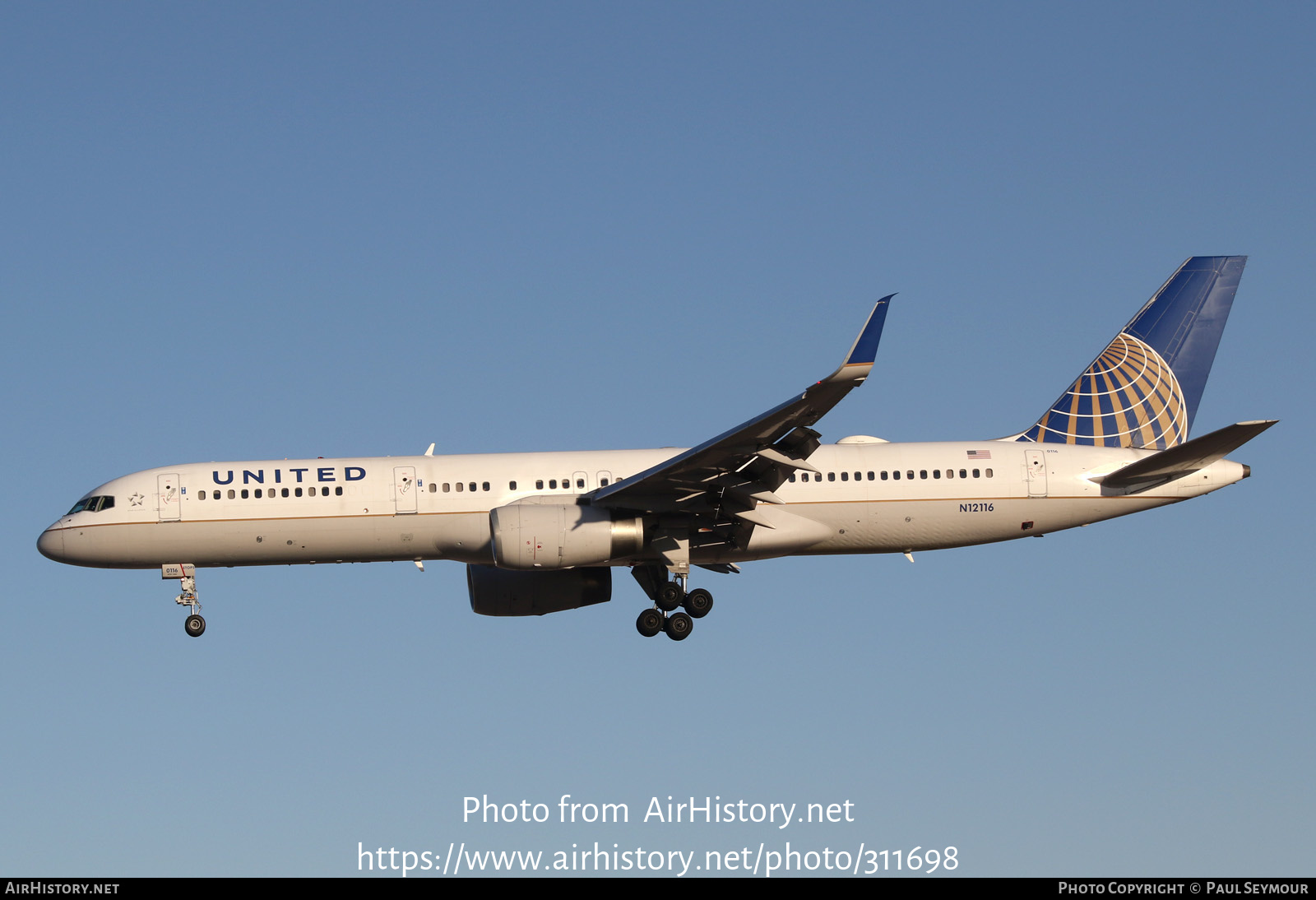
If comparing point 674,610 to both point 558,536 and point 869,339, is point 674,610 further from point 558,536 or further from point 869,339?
point 869,339

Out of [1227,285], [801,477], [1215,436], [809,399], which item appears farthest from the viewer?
[1227,285]

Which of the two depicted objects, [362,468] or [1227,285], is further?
[1227,285]

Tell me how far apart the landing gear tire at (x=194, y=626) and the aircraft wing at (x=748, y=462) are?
946 centimetres

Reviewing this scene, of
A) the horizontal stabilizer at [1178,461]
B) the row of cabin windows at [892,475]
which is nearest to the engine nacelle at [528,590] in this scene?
the row of cabin windows at [892,475]

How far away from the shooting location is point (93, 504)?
106 ft

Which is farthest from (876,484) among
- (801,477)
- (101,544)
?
(101,544)

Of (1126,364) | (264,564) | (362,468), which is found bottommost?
(264,564)

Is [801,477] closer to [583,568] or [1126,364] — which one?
[583,568]

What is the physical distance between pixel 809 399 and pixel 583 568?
10431 millimetres

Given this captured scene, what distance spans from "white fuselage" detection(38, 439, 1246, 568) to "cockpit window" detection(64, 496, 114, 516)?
0.07 meters

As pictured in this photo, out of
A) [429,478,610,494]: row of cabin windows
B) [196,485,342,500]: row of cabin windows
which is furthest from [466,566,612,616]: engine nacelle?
[196,485,342,500]: row of cabin windows

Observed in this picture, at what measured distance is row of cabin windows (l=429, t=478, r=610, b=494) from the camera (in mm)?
31609

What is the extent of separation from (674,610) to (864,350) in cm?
1011

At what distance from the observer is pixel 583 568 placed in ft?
113
